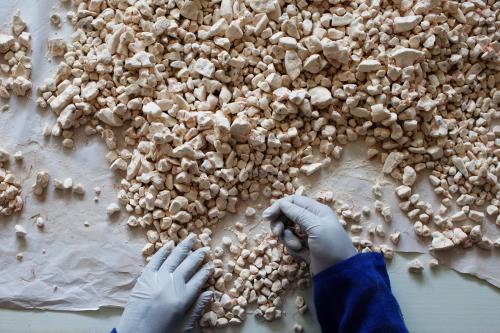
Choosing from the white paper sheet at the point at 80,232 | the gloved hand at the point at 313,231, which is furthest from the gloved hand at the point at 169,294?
the gloved hand at the point at 313,231

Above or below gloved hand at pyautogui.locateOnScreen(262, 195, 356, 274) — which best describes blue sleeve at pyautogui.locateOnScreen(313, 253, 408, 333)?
below

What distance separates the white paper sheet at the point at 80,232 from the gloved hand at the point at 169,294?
55mm

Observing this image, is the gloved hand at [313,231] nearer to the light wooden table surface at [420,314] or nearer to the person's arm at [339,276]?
the person's arm at [339,276]

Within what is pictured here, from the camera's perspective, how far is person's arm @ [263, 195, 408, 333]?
1.08 meters

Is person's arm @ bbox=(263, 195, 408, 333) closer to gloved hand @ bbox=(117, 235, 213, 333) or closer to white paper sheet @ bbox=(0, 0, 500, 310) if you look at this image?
white paper sheet @ bbox=(0, 0, 500, 310)

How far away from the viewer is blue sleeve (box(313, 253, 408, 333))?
1.07m

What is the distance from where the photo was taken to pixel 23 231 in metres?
1.18

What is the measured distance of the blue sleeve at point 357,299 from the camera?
1.07 meters

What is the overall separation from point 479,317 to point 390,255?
23cm

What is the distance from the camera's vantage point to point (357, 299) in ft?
3.53

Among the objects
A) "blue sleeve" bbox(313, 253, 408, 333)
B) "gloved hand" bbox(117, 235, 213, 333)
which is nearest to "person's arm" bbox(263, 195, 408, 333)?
"blue sleeve" bbox(313, 253, 408, 333)

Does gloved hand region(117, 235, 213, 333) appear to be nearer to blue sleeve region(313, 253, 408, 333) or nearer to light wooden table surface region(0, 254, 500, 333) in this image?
light wooden table surface region(0, 254, 500, 333)

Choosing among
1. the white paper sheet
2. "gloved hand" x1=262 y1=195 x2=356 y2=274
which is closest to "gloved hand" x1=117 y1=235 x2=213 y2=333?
the white paper sheet

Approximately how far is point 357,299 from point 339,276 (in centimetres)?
6
